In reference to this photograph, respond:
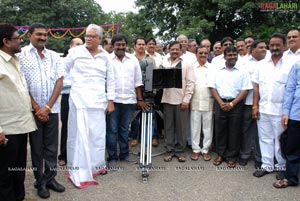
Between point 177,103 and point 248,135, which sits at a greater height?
point 177,103

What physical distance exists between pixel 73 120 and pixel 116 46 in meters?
1.28

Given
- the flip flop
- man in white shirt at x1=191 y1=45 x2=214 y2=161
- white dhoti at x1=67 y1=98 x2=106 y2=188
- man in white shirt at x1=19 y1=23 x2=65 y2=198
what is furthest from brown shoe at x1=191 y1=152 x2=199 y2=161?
man in white shirt at x1=19 y1=23 x2=65 y2=198

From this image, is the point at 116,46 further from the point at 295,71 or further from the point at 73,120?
the point at 295,71

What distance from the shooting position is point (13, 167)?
10.2 ft

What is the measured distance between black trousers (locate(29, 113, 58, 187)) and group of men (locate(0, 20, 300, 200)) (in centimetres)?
1

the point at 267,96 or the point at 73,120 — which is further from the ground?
the point at 267,96

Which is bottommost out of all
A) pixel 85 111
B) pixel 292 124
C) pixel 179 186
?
pixel 179 186

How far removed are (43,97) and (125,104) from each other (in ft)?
4.71

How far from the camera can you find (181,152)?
496 centimetres

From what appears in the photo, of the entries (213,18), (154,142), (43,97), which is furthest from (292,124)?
(213,18)

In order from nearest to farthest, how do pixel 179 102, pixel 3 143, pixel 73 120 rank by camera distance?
pixel 3 143
pixel 73 120
pixel 179 102

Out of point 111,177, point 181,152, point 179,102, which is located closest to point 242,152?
point 181,152

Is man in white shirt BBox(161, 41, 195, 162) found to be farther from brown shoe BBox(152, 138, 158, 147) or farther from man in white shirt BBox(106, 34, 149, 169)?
brown shoe BBox(152, 138, 158, 147)
